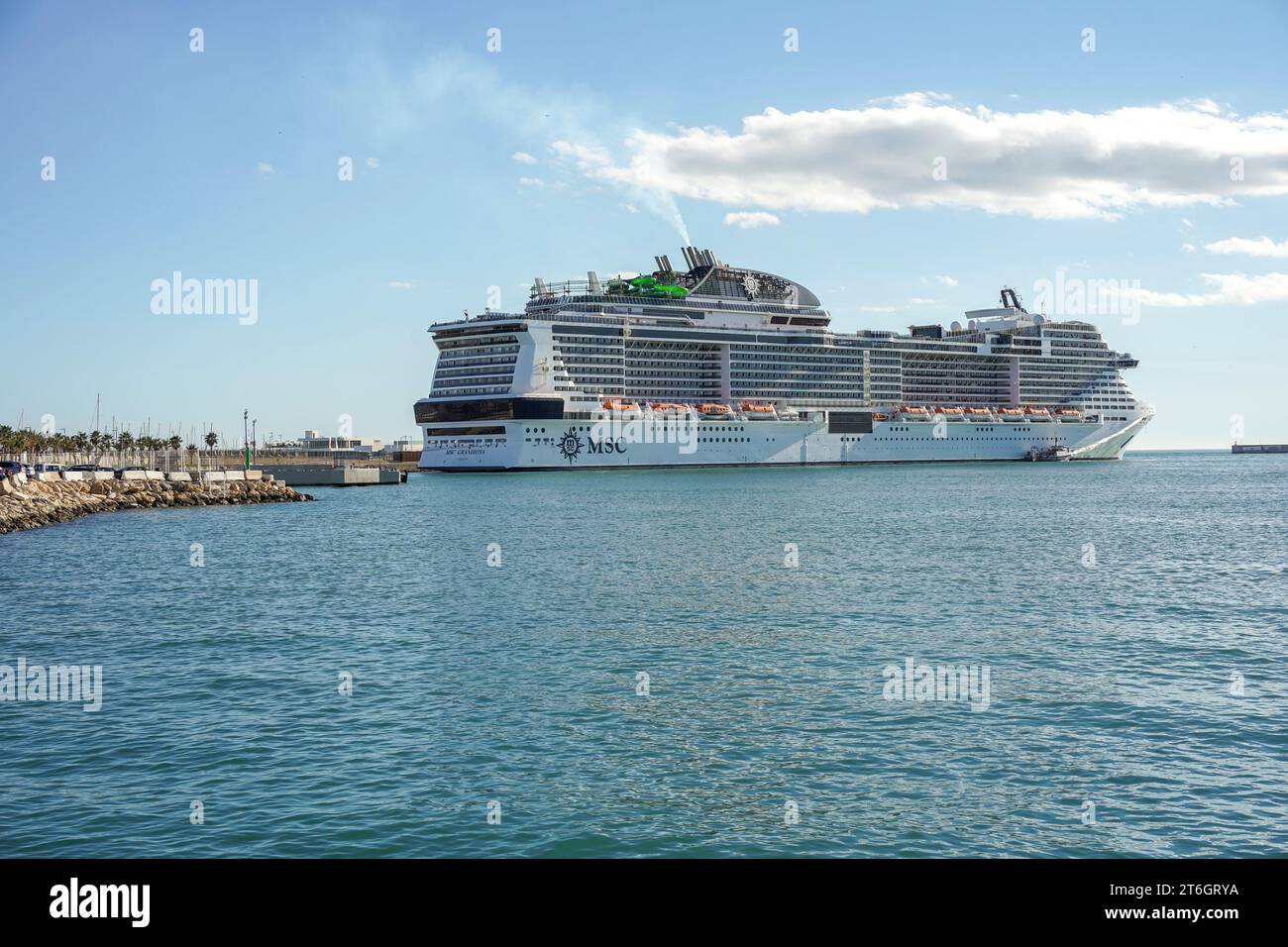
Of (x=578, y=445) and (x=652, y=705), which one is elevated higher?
(x=578, y=445)

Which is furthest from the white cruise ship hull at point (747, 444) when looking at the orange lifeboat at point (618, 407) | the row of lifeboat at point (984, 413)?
the orange lifeboat at point (618, 407)

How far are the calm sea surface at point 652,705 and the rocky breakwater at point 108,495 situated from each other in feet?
65.3

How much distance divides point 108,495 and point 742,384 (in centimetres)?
6810

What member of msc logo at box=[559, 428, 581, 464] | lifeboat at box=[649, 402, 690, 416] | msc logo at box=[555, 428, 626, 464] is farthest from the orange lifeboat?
msc logo at box=[559, 428, 581, 464]

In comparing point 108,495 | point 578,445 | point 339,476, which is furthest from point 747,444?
point 108,495

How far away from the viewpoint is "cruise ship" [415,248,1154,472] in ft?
332

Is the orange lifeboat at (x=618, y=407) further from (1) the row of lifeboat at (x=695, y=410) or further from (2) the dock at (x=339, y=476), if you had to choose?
(2) the dock at (x=339, y=476)

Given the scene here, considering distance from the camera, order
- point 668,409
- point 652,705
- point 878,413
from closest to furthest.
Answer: point 652,705 → point 668,409 → point 878,413

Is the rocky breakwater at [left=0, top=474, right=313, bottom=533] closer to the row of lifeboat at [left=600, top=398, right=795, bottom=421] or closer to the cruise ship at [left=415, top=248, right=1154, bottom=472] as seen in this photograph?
A: the cruise ship at [left=415, top=248, right=1154, bottom=472]

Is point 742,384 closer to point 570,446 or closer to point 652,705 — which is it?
point 570,446

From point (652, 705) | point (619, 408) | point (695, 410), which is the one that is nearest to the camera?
point (652, 705)

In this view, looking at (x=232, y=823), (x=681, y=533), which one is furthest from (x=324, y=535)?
(x=232, y=823)

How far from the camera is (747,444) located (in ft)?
364

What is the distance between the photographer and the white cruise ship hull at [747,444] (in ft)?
323
